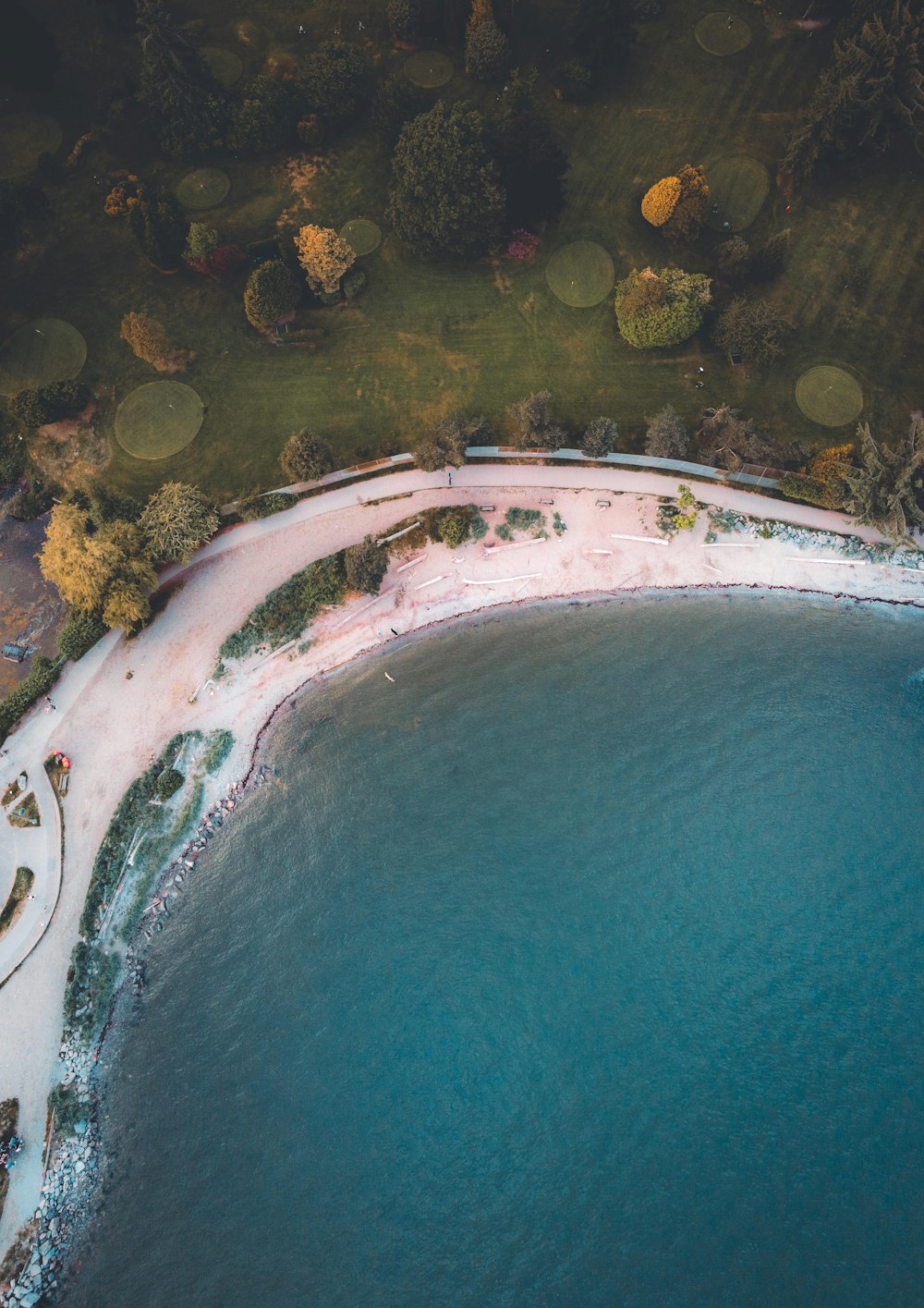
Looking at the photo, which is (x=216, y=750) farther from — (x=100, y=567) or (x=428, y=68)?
(x=428, y=68)

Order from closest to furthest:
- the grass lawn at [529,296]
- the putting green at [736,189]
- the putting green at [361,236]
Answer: the grass lawn at [529,296]
the putting green at [361,236]
the putting green at [736,189]

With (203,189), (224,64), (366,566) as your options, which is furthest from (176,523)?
(224,64)

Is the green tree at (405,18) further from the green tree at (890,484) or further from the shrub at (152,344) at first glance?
the green tree at (890,484)

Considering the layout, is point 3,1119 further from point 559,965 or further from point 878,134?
point 878,134

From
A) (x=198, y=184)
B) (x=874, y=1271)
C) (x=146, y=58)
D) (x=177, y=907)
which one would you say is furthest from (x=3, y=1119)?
(x=146, y=58)

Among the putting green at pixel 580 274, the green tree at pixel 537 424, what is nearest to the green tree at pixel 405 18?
the putting green at pixel 580 274

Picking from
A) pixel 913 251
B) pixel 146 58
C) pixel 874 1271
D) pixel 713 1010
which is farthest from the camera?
pixel 913 251

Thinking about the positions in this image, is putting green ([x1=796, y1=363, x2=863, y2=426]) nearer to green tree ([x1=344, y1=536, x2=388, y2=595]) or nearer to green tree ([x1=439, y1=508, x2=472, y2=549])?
green tree ([x1=439, y1=508, x2=472, y2=549])
